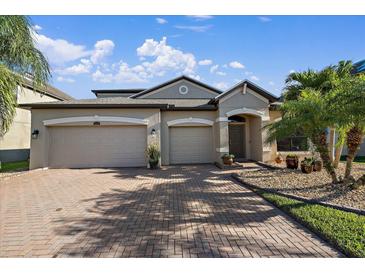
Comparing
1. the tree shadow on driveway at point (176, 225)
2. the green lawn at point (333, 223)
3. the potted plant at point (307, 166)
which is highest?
the potted plant at point (307, 166)

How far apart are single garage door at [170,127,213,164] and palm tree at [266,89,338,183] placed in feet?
21.5

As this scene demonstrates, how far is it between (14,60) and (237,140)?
43.2 feet

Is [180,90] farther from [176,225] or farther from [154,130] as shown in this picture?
[176,225]

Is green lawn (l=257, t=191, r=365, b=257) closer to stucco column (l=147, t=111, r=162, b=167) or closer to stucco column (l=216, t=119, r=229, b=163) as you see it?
stucco column (l=216, t=119, r=229, b=163)

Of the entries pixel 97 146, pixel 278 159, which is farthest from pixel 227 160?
pixel 97 146

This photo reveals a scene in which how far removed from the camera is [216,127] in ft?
46.6

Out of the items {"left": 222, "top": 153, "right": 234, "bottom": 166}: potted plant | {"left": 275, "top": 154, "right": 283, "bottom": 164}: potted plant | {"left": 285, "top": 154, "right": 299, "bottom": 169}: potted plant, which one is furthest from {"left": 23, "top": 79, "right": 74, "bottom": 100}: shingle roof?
{"left": 275, "top": 154, "right": 283, "bottom": 164}: potted plant

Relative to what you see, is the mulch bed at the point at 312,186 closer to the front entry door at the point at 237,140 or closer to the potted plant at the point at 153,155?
the front entry door at the point at 237,140

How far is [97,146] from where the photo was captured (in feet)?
45.2

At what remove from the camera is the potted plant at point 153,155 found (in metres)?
13.0

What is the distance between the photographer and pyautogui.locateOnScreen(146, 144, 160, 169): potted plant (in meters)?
13.0

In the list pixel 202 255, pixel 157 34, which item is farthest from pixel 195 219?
pixel 157 34

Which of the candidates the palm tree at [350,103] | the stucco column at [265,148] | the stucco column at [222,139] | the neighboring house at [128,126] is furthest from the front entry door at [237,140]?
the palm tree at [350,103]

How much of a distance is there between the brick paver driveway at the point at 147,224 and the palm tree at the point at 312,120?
2998 millimetres
